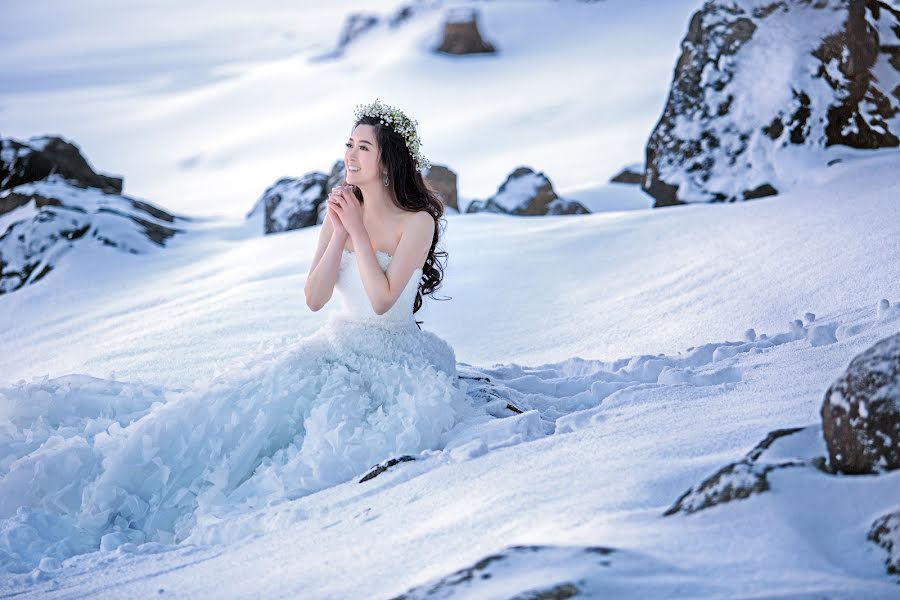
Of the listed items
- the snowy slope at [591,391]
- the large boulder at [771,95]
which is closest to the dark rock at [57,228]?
the snowy slope at [591,391]

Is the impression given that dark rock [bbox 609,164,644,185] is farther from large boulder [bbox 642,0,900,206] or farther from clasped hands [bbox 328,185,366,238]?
clasped hands [bbox 328,185,366,238]

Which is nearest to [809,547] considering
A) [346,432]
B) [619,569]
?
[619,569]

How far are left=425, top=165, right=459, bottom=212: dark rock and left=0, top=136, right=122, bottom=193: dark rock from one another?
3301 mm

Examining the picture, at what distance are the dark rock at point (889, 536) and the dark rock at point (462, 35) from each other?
15.6 meters

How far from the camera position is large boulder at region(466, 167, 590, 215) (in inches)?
342

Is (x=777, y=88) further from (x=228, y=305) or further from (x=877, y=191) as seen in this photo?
(x=228, y=305)

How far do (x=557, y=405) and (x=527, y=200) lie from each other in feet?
18.0

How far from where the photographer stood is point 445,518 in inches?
86.0

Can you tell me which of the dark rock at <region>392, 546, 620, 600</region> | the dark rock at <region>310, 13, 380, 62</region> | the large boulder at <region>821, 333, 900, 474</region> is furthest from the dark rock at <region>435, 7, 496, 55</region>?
the dark rock at <region>392, 546, 620, 600</region>

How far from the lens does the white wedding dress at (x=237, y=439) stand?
2854mm

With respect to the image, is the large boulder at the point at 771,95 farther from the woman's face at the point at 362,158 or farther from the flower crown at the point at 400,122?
the woman's face at the point at 362,158

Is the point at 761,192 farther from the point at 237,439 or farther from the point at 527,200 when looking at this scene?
the point at 237,439

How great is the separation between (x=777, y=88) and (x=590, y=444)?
4.66 m

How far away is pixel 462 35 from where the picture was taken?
1681 centimetres
